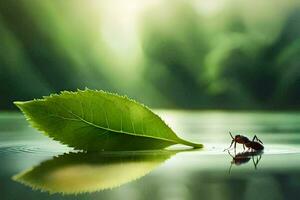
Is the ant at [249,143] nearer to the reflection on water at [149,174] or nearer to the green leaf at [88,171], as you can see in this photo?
the reflection on water at [149,174]

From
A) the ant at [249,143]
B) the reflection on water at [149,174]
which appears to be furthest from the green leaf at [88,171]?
the ant at [249,143]

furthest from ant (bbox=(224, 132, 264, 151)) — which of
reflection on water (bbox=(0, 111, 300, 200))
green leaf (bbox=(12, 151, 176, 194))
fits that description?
green leaf (bbox=(12, 151, 176, 194))

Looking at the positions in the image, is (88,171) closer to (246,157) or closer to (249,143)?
(246,157)

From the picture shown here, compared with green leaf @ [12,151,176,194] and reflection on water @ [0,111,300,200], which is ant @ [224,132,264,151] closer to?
reflection on water @ [0,111,300,200]

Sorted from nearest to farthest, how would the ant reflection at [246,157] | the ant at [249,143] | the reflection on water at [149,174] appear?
the reflection on water at [149,174] < the ant reflection at [246,157] < the ant at [249,143]

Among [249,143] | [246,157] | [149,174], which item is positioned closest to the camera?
[149,174]

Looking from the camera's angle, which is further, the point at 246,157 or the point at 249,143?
the point at 249,143

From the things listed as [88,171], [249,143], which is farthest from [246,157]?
[88,171]
